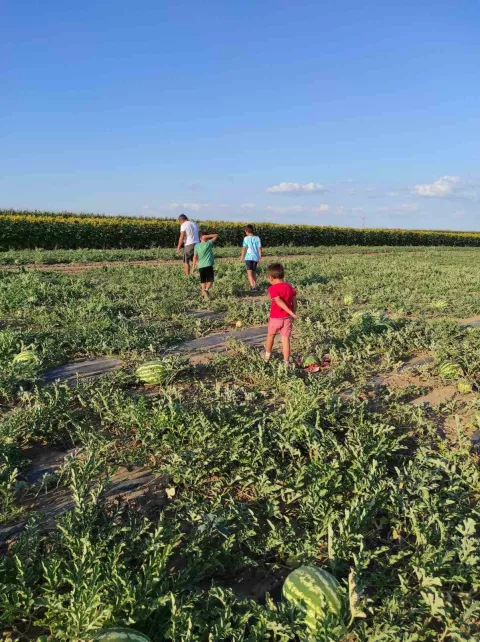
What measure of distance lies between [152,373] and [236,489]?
1849 mm

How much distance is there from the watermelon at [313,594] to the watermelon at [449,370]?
3.47 meters

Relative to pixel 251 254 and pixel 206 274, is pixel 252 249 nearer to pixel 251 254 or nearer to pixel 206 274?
pixel 251 254

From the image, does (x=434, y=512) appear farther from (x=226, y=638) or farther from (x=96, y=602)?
(x=96, y=602)

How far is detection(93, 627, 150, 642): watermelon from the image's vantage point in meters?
1.91

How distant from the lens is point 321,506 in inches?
111

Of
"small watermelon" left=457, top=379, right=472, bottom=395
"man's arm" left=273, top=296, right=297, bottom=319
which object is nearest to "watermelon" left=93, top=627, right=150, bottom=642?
"man's arm" left=273, top=296, right=297, bottom=319

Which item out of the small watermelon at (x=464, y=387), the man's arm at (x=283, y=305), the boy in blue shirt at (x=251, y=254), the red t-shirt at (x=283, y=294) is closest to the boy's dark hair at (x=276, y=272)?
the red t-shirt at (x=283, y=294)

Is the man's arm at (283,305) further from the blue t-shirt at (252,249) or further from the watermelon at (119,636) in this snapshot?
the blue t-shirt at (252,249)

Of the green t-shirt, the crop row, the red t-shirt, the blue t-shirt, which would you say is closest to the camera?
the red t-shirt

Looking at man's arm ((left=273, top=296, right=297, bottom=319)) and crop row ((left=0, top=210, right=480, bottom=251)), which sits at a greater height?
crop row ((left=0, top=210, right=480, bottom=251))

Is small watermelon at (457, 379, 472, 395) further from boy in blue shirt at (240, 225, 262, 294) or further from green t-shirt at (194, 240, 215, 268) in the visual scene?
boy in blue shirt at (240, 225, 262, 294)

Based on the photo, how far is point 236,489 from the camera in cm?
316

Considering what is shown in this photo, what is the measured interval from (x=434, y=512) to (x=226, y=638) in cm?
148

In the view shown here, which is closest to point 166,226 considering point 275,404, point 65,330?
point 65,330
